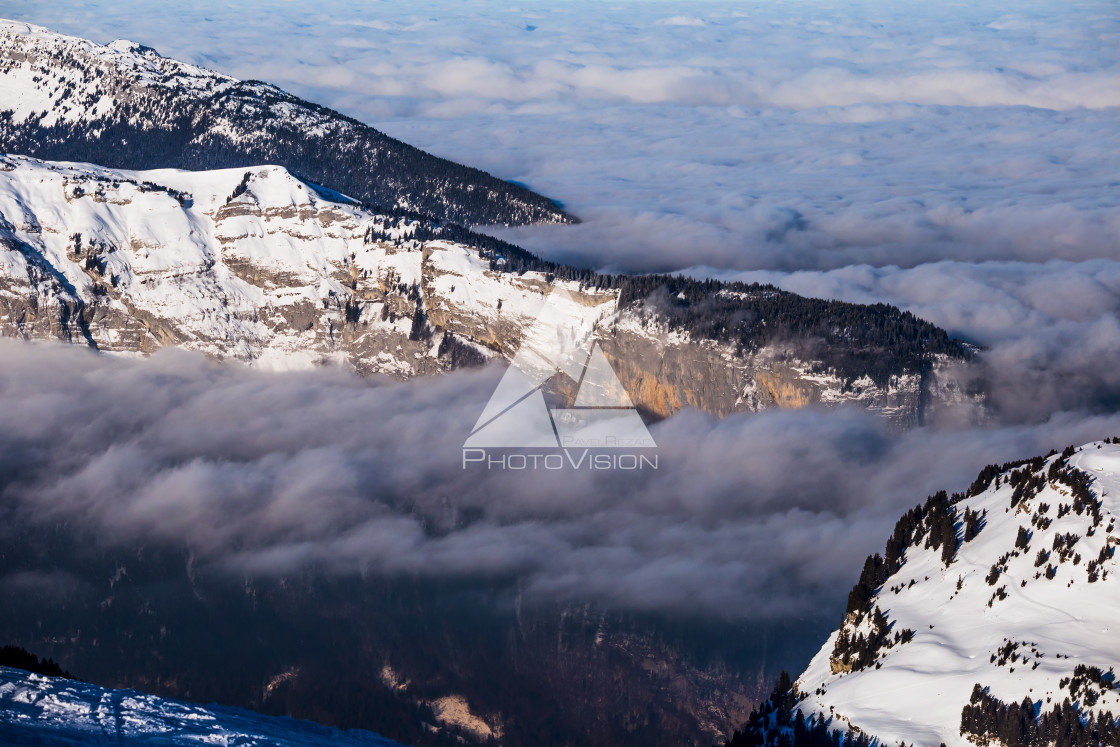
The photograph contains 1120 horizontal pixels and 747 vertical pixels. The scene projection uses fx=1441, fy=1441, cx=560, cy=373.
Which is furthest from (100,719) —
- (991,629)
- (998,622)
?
(998,622)

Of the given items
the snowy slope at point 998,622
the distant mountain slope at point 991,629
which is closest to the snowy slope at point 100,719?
the distant mountain slope at point 991,629

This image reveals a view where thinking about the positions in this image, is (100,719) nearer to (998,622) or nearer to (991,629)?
(991,629)

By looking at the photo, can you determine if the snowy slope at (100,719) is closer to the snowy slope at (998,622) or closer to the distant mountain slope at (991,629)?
the distant mountain slope at (991,629)

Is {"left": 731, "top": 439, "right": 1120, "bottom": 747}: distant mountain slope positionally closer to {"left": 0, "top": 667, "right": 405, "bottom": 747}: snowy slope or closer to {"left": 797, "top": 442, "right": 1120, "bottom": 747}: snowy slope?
{"left": 797, "top": 442, "right": 1120, "bottom": 747}: snowy slope

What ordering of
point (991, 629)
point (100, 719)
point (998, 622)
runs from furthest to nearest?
Result: point (998, 622)
point (991, 629)
point (100, 719)

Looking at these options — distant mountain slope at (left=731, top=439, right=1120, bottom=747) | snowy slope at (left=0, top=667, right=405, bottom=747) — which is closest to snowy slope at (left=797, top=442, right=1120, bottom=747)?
distant mountain slope at (left=731, top=439, right=1120, bottom=747)

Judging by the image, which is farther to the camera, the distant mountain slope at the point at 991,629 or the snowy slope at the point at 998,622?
the snowy slope at the point at 998,622
